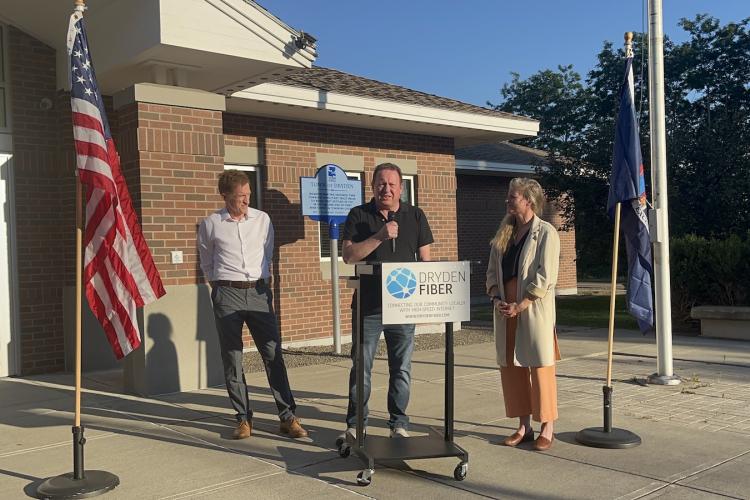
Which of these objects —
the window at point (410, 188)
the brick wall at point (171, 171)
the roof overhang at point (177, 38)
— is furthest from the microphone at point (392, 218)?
the window at point (410, 188)

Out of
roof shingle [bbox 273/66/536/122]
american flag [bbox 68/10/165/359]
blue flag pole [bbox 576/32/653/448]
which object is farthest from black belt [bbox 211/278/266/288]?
roof shingle [bbox 273/66/536/122]

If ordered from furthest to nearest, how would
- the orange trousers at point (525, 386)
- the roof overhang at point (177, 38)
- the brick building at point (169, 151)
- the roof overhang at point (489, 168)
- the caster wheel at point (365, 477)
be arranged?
the roof overhang at point (489, 168) < the brick building at point (169, 151) < the roof overhang at point (177, 38) < the orange trousers at point (525, 386) < the caster wheel at point (365, 477)

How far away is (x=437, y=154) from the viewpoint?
1298cm

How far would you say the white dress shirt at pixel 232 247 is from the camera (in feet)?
19.0

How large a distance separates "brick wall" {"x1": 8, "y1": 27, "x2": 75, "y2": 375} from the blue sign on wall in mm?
3045

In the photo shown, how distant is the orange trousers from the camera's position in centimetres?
529

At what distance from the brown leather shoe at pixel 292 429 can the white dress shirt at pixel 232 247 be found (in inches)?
46.6

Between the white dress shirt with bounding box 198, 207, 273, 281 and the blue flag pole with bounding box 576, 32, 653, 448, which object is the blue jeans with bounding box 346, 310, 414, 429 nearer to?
the white dress shirt with bounding box 198, 207, 273, 281

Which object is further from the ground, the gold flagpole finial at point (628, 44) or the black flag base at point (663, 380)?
the gold flagpole finial at point (628, 44)

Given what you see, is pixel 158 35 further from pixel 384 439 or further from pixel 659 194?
pixel 659 194

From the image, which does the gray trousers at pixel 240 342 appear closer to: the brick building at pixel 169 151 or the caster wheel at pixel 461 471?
the caster wheel at pixel 461 471

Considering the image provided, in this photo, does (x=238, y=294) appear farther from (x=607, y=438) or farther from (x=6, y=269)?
(x=6, y=269)

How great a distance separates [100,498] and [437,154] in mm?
9587

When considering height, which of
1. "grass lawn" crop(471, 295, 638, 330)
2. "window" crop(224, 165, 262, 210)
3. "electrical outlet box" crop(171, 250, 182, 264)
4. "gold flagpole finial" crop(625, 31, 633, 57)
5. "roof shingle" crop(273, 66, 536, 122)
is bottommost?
"grass lawn" crop(471, 295, 638, 330)
